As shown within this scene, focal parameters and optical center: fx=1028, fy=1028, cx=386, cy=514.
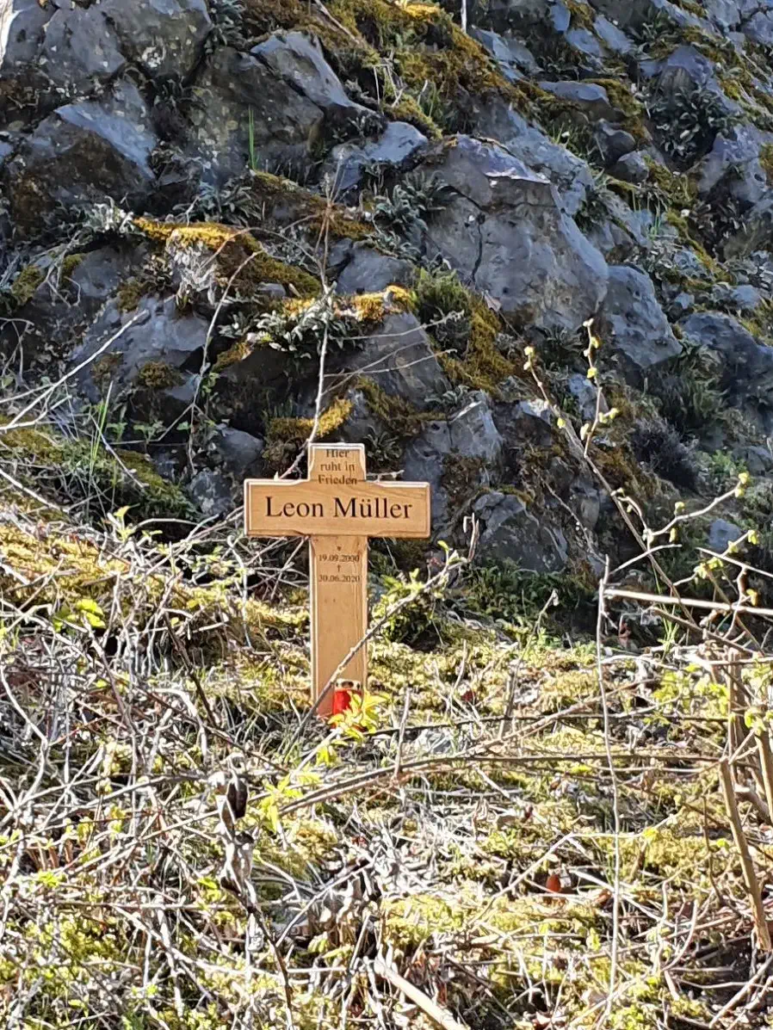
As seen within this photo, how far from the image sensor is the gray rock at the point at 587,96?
786cm

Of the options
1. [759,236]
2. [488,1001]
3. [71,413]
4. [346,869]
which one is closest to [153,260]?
[71,413]

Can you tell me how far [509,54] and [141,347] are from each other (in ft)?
14.4

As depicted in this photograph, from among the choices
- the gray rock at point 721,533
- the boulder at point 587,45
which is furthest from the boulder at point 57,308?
the boulder at point 587,45

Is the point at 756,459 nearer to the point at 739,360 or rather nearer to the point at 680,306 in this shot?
the point at 739,360

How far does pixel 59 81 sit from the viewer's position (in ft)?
19.6

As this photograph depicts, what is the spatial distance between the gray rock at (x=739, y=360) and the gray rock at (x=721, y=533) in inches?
53.8

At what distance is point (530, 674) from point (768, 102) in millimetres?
7306

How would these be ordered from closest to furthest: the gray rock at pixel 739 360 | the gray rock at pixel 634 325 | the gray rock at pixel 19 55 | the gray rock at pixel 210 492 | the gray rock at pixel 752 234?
the gray rock at pixel 210 492, the gray rock at pixel 19 55, the gray rock at pixel 634 325, the gray rock at pixel 739 360, the gray rock at pixel 752 234

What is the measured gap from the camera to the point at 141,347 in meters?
5.29

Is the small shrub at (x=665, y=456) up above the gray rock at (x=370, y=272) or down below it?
below

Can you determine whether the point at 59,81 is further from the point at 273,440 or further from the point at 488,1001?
the point at 488,1001

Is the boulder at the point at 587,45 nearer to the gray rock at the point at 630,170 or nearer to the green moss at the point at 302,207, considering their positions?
the gray rock at the point at 630,170

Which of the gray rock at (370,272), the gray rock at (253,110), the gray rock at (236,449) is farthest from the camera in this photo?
the gray rock at (253,110)

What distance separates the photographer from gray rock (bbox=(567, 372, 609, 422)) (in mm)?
5953
